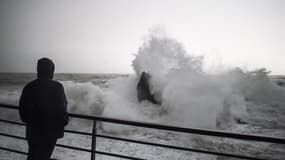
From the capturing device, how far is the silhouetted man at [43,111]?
5.54 feet

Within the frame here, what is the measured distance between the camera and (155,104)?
13.5 m

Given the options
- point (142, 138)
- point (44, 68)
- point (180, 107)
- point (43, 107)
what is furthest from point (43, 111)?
point (180, 107)

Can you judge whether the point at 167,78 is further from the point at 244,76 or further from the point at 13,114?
the point at 13,114

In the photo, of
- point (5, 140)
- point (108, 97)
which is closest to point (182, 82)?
point (108, 97)

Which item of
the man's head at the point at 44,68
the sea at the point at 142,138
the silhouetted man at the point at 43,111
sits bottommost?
the sea at the point at 142,138

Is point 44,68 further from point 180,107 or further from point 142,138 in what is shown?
point 180,107

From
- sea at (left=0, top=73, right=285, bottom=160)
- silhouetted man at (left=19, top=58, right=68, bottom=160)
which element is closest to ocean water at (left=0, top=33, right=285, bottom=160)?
sea at (left=0, top=73, right=285, bottom=160)

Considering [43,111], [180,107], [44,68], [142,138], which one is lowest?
[142,138]

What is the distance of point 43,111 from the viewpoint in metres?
1.69

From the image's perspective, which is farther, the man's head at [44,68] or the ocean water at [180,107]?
the ocean water at [180,107]

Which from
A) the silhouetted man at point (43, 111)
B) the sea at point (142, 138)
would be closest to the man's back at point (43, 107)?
the silhouetted man at point (43, 111)

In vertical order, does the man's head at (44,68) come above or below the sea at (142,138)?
above

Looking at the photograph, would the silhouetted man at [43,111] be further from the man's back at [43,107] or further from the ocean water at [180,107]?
the ocean water at [180,107]

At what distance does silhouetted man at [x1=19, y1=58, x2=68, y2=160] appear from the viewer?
1.69 m
